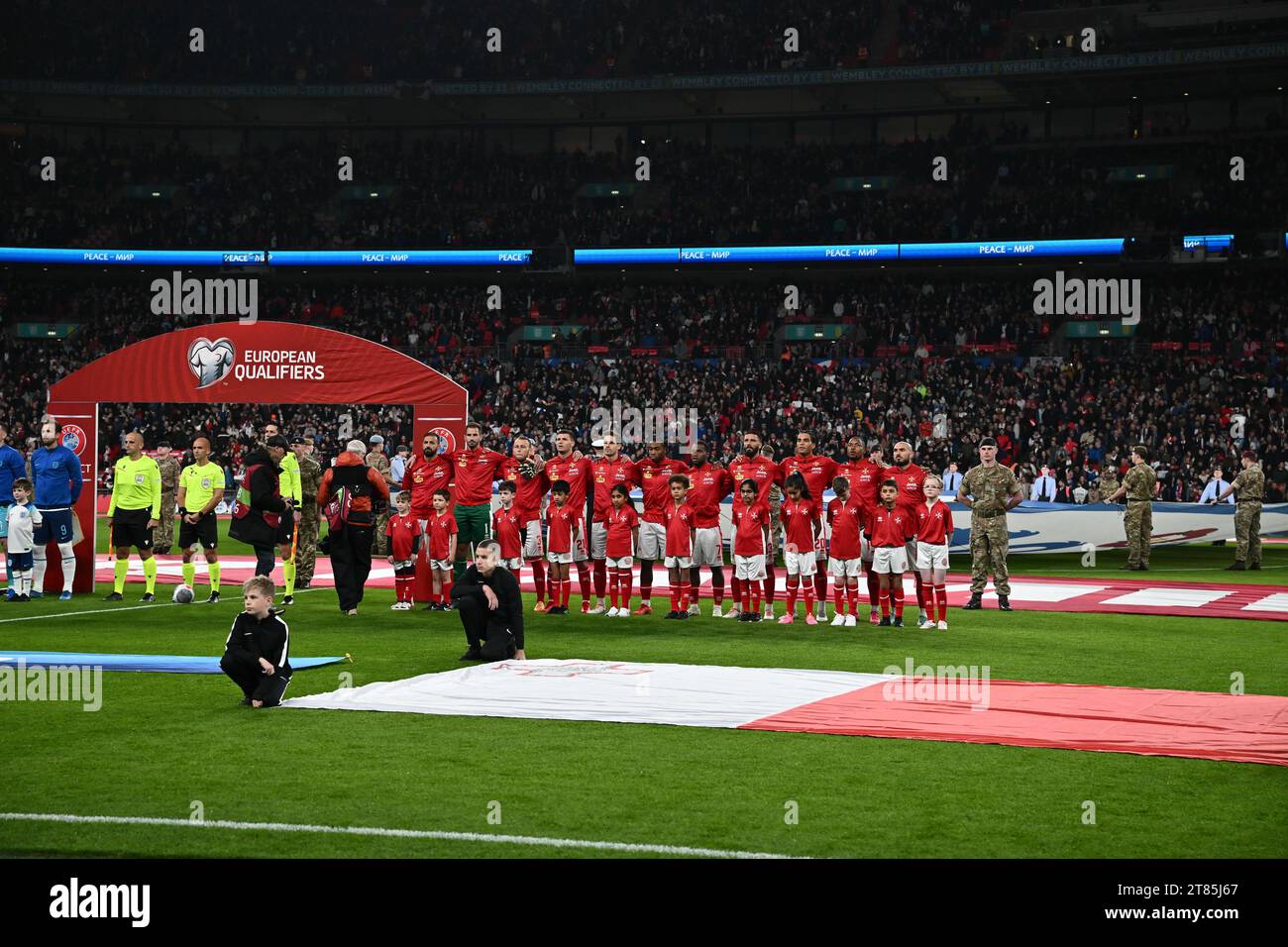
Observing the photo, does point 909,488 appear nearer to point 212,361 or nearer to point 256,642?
point 256,642

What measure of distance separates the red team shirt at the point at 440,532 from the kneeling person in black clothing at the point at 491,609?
465 centimetres

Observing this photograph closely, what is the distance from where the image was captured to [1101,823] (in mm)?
6680

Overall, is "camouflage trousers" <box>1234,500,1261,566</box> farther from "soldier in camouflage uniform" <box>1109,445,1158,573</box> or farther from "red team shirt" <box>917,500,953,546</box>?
"red team shirt" <box>917,500,953,546</box>

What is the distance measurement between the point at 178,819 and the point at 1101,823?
4.59 m

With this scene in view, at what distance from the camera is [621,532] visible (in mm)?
16531

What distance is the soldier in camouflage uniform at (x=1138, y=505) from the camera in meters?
22.7

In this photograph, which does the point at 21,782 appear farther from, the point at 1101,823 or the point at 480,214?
the point at 480,214

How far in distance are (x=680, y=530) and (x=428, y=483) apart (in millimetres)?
3306

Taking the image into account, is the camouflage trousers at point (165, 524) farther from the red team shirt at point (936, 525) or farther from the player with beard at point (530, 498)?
the red team shirt at point (936, 525)

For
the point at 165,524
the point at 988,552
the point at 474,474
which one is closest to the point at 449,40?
the point at 165,524

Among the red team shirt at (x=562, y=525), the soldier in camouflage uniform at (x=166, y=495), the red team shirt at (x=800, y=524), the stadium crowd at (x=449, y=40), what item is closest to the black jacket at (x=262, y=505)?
the red team shirt at (x=562, y=525)

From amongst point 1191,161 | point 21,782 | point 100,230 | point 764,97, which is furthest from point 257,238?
point 21,782

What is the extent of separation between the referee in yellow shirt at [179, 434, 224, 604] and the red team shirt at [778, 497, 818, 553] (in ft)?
23.7

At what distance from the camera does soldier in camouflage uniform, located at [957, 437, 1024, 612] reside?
55.6 ft
